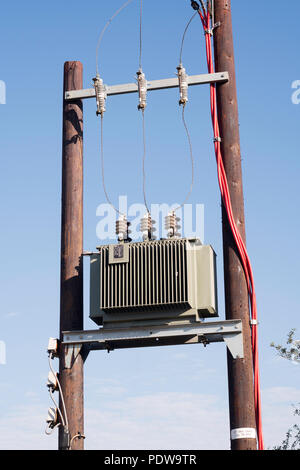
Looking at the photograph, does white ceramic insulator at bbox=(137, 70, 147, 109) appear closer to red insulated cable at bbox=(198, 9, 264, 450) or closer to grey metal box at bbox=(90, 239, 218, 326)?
red insulated cable at bbox=(198, 9, 264, 450)

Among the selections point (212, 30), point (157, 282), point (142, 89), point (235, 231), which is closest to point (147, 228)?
point (157, 282)

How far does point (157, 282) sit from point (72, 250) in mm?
1432

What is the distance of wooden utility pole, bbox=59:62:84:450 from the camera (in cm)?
1021

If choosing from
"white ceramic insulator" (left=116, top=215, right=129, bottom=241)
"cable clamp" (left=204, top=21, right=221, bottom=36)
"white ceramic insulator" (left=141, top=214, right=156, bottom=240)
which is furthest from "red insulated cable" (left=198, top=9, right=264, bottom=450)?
"white ceramic insulator" (left=116, top=215, right=129, bottom=241)

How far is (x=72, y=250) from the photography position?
1082 cm

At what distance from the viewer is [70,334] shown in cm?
1038

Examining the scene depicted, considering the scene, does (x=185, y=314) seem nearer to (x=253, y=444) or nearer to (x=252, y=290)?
(x=252, y=290)

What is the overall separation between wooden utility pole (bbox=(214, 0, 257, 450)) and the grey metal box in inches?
9.8

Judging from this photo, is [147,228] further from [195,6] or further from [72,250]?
[195,6]

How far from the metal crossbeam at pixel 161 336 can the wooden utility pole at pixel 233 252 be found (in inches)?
5.5

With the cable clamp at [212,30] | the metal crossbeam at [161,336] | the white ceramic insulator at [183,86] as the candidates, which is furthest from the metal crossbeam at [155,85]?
the metal crossbeam at [161,336]

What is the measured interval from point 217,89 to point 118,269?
2755mm
